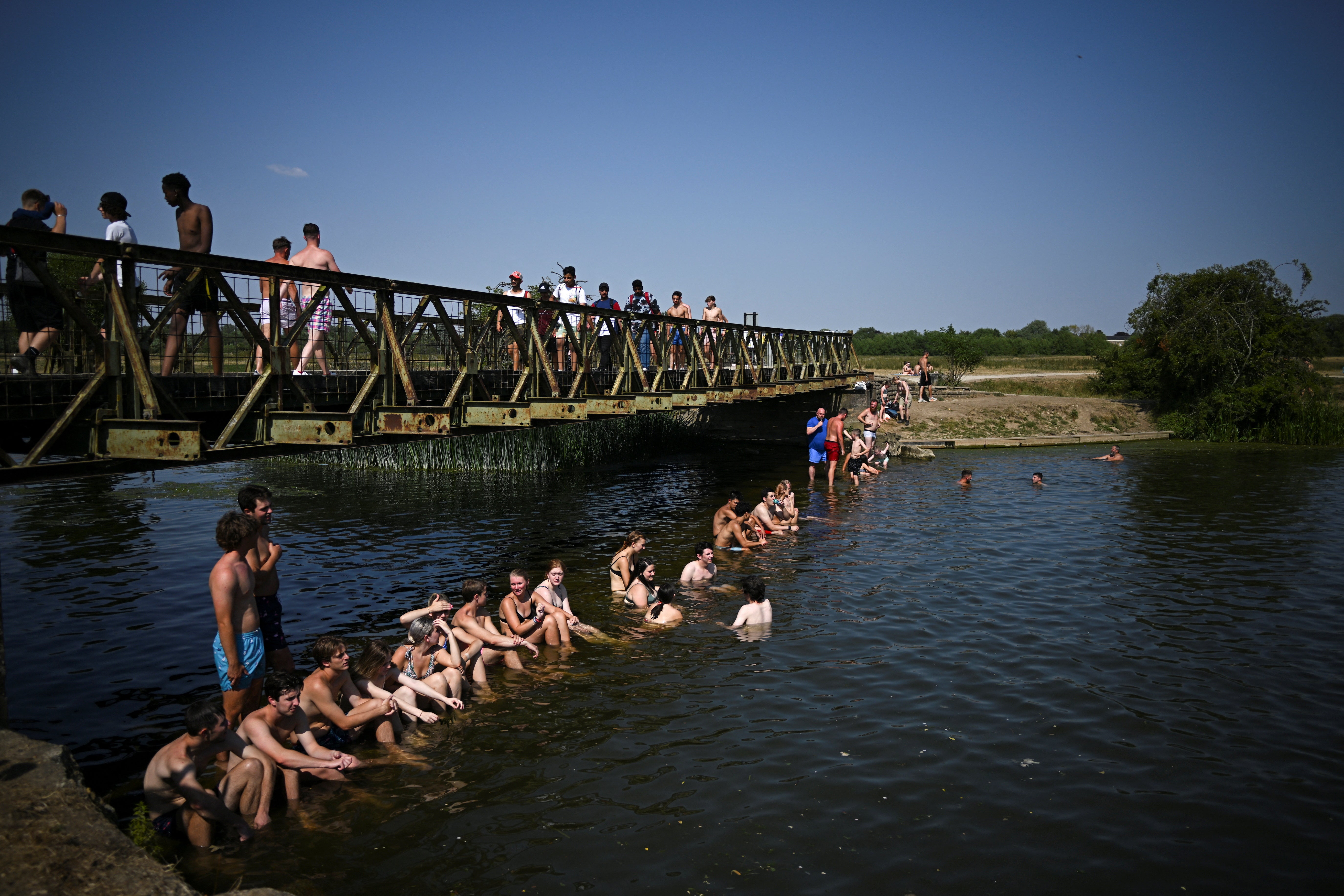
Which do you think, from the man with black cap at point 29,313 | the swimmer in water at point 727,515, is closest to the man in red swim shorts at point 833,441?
the swimmer in water at point 727,515

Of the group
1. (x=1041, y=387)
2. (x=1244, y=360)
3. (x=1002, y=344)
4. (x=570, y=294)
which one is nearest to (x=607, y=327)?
(x=570, y=294)

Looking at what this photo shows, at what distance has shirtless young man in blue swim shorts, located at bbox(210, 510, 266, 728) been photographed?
7.02m

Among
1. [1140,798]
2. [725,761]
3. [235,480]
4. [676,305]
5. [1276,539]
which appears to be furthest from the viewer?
[235,480]

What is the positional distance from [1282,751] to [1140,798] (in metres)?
2.17

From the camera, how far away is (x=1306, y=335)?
→ 1537 inches

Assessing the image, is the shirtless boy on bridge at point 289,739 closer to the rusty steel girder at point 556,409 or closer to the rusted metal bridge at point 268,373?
the rusted metal bridge at point 268,373

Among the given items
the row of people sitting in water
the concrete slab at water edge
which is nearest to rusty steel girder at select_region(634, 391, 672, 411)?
the row of people sitting in water

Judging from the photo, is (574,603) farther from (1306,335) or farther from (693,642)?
(1306,335)

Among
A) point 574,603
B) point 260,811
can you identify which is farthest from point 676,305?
point 260,811

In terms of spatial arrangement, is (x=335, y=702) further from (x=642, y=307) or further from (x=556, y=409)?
(x=642, y=307)

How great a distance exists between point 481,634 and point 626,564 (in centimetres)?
349

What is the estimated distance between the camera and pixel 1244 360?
130 feet

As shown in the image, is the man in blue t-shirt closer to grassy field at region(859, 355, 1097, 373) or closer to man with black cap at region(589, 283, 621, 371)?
man with black cap at region(589, 283, 621, 371)

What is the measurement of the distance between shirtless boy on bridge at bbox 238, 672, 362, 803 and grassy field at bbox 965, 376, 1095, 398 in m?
44.3
